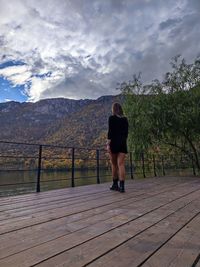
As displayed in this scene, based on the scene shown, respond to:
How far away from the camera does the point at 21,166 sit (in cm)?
501

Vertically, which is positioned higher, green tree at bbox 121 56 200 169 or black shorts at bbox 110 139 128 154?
green tree at bbox 121 56 200 169

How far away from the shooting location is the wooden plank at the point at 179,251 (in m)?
1.18

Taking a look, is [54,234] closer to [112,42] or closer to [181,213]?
[181,213]

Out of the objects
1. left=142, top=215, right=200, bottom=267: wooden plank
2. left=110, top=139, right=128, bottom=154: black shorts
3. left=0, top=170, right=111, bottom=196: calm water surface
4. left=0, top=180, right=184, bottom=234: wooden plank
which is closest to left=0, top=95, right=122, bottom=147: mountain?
left=0, top=170, right=111, bottom=196: calm water surface

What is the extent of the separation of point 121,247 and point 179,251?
30 centimetres

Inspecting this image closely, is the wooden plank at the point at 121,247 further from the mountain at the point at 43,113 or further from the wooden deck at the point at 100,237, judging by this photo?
the mountain at the point at 43,113

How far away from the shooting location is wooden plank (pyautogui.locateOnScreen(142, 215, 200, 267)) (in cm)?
118

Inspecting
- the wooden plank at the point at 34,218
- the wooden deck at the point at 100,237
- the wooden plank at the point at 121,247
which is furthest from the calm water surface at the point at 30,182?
the wooden plank at the point at 121,247

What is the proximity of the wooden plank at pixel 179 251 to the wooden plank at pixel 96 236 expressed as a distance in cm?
27

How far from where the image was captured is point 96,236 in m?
1.61

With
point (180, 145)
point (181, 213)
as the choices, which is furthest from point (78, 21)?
point (181, 213)

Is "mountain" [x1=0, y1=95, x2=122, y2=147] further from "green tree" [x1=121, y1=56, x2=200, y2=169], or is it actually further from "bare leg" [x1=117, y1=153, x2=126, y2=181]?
"bare leg" [x1=117, y1=153, x2=126, y2=181]

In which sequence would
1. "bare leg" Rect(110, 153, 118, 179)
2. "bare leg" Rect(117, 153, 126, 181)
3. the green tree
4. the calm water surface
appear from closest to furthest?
1. "bare leg" Rect(117, 153, 126, 181)
2. "bare leg" Rect(110, 153, 118, 179)
3. the calm water surface
4. the green tree

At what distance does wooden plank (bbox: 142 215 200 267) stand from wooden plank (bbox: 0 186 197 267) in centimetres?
27
